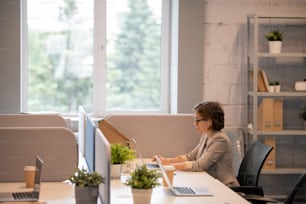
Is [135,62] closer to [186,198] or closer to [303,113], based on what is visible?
[303,113]

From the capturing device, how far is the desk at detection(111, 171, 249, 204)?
9.28ft

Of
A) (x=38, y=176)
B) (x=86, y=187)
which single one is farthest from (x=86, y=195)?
(x=38, y=176)

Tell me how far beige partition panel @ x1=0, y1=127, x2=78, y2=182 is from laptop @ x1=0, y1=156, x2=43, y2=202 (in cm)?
26

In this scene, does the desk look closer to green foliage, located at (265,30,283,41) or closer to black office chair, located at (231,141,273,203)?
black office chair, located at (231,141,273,203)

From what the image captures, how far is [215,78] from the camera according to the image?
518 cm

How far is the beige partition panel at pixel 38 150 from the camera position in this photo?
10.7 feet

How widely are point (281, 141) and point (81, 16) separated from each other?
2.11m

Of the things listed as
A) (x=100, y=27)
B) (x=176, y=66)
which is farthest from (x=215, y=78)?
(x=100, y=27)

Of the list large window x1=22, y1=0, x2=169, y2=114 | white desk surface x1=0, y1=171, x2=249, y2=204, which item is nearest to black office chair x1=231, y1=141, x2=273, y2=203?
white desk surface x1=0, y1=171, x2=249, y2=204

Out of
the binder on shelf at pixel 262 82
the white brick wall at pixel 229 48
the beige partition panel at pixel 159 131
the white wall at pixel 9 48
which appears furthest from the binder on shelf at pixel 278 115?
the white wall at pixel 9 48

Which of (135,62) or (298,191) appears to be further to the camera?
(135,62)

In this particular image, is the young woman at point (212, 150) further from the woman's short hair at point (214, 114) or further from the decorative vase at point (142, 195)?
the decorative vase at point (142, 195)

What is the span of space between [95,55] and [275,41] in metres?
1.59

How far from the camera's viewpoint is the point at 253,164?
3.69m
